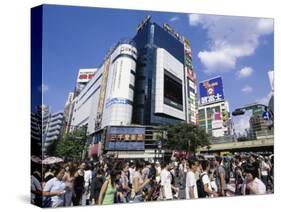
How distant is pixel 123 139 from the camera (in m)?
12.4

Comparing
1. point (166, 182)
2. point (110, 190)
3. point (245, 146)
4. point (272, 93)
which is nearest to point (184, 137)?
point (166, 182)

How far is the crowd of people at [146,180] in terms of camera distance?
38.3ft

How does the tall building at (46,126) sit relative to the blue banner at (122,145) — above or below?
above

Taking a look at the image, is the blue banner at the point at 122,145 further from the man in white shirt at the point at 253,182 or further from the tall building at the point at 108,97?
the man in white shirt at the point at 253,182

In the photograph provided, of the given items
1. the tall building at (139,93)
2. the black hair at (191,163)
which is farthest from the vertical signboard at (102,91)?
the black hair at (191,163)

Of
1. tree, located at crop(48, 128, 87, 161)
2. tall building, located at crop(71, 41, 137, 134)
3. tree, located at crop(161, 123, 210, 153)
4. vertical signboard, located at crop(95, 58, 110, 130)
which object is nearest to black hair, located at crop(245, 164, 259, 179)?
tree, located at crop(161, 123, 210, 153)

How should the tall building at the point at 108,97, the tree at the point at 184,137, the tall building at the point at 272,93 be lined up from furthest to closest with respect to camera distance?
the tall building at the point at 272,93 → the tree at the point at 184,137 → the tall building at the point at 108,97

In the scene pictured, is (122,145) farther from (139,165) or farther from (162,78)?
(162,78)

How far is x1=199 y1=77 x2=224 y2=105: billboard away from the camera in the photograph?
13633mm

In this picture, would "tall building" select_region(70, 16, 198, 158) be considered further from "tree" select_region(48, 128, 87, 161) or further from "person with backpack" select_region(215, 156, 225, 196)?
"person with backpack" select_region(215, 156, 225, 196)

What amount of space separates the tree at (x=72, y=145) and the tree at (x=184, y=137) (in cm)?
187

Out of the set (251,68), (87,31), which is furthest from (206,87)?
(87,31)

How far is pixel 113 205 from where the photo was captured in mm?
12195

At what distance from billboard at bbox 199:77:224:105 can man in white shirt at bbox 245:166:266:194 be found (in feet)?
6.04
